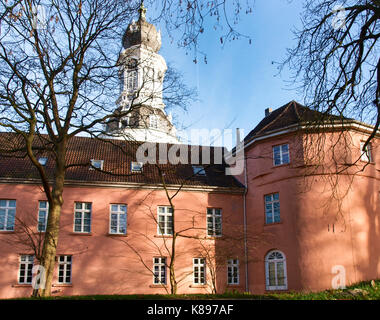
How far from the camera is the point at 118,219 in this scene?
82.8 feet

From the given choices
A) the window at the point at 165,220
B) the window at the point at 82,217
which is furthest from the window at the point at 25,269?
the window at the point at 165,220

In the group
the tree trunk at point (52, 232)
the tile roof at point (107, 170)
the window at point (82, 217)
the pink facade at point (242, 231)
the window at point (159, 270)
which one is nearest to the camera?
the tree trunk at point (52, 232)

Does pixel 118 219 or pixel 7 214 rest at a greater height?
pixel 7 214

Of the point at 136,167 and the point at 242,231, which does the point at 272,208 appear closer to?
the point at 242,231

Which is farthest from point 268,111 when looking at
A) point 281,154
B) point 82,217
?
point 82,217

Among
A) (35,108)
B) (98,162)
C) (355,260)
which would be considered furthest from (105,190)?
(355,260)

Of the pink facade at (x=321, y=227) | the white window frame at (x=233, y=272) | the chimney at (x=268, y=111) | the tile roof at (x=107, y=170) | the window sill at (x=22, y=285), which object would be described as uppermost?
the chimney at (x=268, y=111)

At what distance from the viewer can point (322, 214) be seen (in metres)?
22.5

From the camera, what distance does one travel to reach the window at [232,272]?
25609 millimetres

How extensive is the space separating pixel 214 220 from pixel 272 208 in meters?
3.78

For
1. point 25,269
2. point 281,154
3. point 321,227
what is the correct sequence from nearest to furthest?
point 321,227, point 25,269, point 281,154

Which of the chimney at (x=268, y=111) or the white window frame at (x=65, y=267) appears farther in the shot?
the chimney at (x=268, y=111)

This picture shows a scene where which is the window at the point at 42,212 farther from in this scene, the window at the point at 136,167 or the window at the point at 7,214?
the window at the point at 136,167
